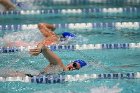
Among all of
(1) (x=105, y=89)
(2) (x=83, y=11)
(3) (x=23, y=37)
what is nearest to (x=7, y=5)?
(2) (x=83, y=11)

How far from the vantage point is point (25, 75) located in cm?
523

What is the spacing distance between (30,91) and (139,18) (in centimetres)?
418

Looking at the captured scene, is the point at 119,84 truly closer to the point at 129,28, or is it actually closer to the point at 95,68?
the point at 95,68

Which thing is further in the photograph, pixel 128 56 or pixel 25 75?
pixel 128 56

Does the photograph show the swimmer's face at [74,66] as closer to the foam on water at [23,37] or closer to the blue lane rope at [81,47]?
the blue lane rope at [81,47]

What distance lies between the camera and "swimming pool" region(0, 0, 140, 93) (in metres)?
5.04

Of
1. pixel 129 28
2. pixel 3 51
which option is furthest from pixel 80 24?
pixel 3 51

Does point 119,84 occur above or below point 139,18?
below

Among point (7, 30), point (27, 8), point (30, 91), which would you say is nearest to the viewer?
point (30, 91)

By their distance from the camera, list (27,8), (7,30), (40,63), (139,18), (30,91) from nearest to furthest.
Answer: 1. (30,91)
2. (40,63)
3. (7,30)
4. (139,18)
5. (27,8)

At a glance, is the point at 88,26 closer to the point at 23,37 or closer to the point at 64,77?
the point at 23,37

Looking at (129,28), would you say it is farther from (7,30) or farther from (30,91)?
(30,91)

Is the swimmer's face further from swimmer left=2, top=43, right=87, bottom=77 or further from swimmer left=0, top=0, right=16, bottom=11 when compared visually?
swimmer left=0, top=0, right=16, bottom=11

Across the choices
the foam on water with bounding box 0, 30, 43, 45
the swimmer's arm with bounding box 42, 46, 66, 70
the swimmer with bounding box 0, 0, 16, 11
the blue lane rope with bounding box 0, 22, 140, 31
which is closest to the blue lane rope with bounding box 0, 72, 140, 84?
the swimmer's arm with bounding box 42, 46, 66, 70
